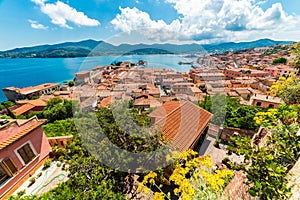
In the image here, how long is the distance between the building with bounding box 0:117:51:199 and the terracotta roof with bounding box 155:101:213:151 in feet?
16.4

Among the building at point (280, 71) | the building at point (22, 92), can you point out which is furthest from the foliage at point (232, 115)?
the building at point (22, 92)

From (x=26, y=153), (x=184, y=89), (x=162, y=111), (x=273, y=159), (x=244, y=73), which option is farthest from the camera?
(x=244, y=73)

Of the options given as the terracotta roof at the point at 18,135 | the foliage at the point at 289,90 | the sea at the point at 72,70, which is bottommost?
the sea at the point at 72,70

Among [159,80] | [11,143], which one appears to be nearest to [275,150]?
[11,143]

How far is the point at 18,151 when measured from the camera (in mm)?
4977

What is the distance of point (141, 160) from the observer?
468 centimetres

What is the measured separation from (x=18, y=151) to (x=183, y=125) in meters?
6.86

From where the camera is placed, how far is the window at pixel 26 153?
5.15 metres

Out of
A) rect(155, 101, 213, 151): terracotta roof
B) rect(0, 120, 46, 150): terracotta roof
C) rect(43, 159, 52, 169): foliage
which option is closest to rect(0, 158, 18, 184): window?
rect(0, 120, 46, 150): terracotta roof

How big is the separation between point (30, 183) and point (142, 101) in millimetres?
12204

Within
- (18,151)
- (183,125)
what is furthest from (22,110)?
(183,125)

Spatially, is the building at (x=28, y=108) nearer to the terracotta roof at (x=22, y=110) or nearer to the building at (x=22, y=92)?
the terracotta roof at (x=22, y=110)

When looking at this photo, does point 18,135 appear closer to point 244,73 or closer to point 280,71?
point 244,73

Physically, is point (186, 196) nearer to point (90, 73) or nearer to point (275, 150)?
point (275, 150)
